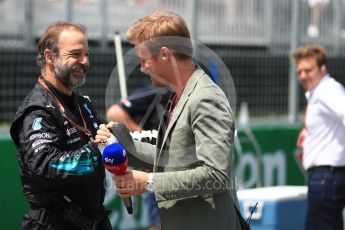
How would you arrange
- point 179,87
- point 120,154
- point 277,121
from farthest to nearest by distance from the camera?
1. point 277,121
2. point 179,87
3. point 120,154

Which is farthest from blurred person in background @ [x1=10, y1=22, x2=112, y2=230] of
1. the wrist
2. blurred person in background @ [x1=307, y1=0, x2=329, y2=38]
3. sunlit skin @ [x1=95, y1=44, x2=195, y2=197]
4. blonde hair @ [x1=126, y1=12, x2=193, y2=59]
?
blurred person in background @ [x1=307, y1=0, x2=329, y2=38]

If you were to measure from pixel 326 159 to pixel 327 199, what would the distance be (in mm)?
322

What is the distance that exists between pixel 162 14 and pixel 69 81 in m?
0.77

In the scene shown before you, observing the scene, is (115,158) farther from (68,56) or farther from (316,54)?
(316,54)

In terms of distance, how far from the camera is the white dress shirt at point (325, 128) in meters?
6.12

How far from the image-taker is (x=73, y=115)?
430 cm

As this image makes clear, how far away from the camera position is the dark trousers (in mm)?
6148

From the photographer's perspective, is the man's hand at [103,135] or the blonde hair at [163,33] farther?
the man's hand at [103,135]

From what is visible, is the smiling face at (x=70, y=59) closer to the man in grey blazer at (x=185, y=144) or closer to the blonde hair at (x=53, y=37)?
the blonde hair at (x=53, y=37)

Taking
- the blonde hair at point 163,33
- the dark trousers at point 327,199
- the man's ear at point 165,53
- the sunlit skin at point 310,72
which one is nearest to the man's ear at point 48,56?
the blonde hair at point 163,33

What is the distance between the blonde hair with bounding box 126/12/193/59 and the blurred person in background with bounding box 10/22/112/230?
0.63 meters

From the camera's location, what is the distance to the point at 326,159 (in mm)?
6223

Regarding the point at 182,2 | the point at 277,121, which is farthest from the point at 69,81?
the point at 277,121

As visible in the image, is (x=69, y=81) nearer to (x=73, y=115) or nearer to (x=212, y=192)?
(x=73, y=115)
